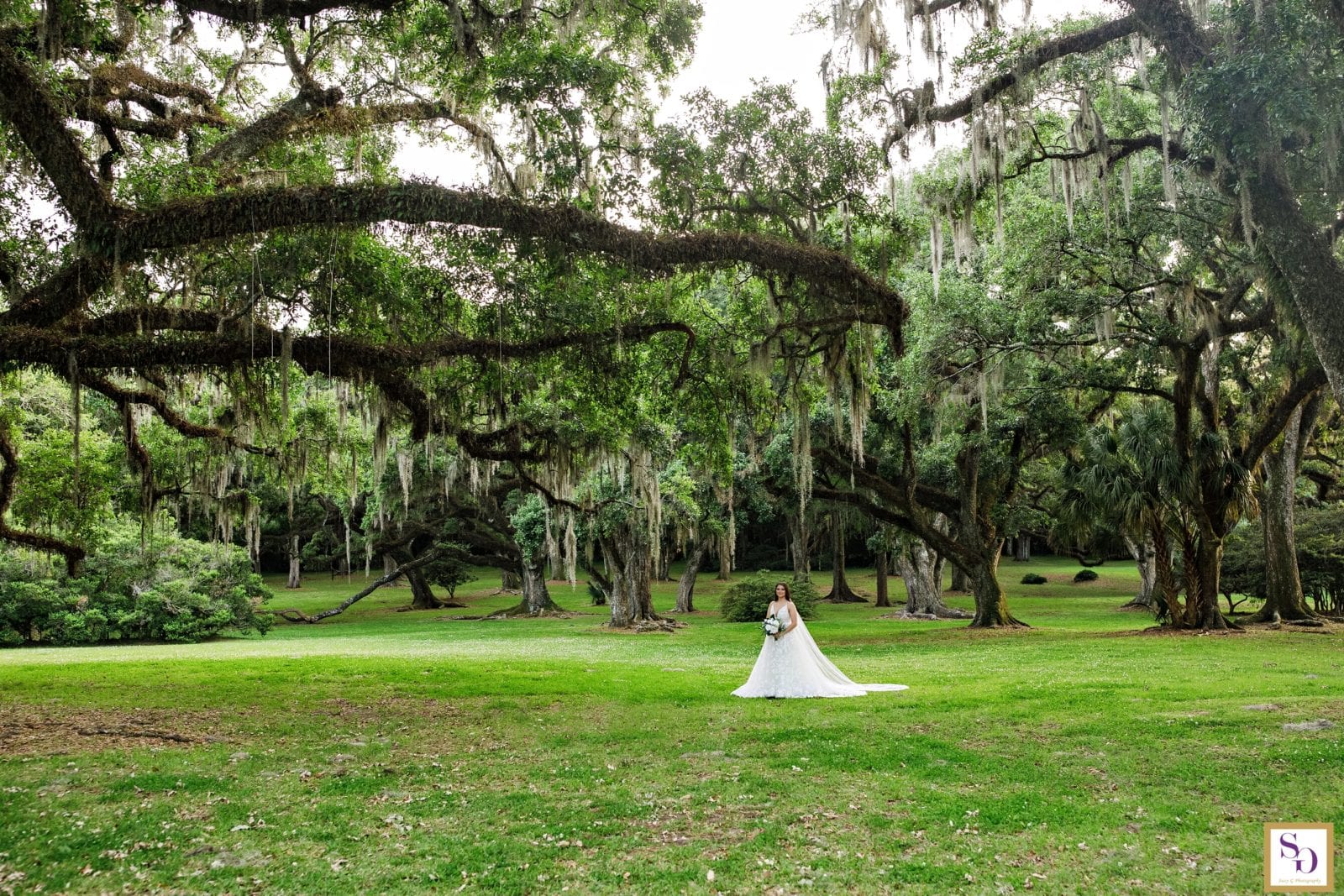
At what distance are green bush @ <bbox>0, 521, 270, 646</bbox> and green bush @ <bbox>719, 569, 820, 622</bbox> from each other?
15791 millimetres

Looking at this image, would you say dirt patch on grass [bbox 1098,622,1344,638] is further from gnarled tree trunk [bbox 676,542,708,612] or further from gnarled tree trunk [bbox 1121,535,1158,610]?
gnarled tree trunk [bbox 676,542,708,612]

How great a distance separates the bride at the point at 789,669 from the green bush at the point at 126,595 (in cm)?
2010

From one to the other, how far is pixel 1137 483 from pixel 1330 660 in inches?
249

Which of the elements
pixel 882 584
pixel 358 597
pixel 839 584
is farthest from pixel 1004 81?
pixel 358 597

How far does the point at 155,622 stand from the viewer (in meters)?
26.6

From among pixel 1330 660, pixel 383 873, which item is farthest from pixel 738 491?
pixel 383 873

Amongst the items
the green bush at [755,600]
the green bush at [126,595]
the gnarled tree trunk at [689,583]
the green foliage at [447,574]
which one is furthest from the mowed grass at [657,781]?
the green foliage at [447,574]

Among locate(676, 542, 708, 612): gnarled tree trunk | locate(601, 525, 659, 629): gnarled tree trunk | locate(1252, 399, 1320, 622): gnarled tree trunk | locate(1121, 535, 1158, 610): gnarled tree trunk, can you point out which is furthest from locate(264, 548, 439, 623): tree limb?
locate(1252, 399, 1320, 622): gnarled tree trunk

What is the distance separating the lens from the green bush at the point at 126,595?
82.1 feet

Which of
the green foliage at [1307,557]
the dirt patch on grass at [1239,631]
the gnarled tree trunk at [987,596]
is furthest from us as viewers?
the green foliage at [1307,557]

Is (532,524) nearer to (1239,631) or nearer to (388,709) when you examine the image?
(388,709)

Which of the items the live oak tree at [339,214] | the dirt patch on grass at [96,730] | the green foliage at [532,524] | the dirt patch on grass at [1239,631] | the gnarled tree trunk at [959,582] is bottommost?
the gnarled tree trunk at [959,582]

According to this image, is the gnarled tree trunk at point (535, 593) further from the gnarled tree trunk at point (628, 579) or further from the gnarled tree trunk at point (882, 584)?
the gnarled tree trunk at point (882, 584)

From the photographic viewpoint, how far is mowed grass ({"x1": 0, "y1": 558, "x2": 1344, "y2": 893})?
5.24 m
